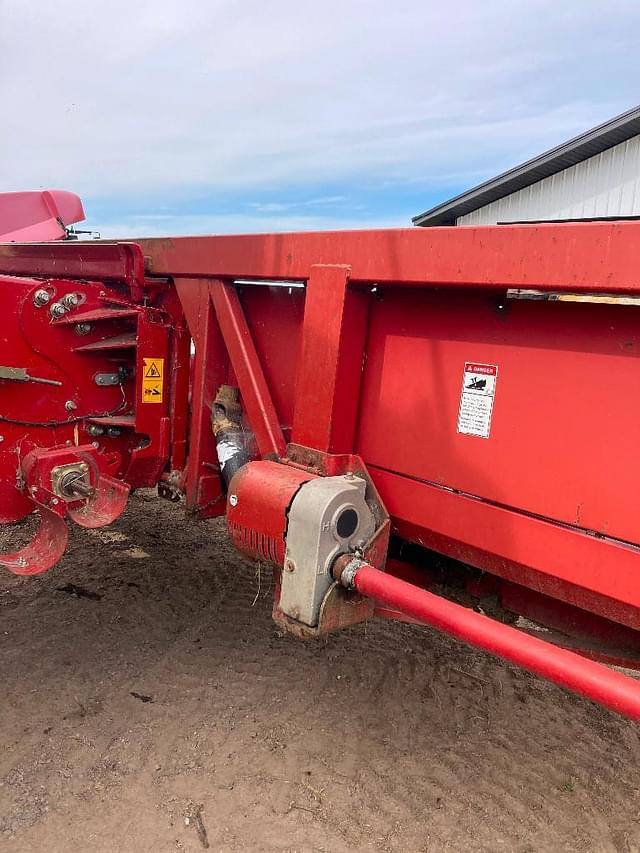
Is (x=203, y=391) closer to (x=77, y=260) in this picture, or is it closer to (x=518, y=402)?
(x=77, y=260)

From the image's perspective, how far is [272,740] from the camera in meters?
2.40

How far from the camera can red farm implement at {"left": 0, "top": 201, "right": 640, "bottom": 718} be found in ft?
4.64

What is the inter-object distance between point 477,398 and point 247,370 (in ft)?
2.85

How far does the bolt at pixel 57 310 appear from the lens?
7.29 ft

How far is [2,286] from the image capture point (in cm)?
207

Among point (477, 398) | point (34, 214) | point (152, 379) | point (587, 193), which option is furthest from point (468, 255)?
point (587, 193)

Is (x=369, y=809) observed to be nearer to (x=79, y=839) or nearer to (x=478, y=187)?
(x=79, y=839)

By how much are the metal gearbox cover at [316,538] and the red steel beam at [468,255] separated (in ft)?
1.90

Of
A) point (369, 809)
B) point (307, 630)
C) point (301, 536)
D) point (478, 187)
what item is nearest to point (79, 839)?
point (369, 809)

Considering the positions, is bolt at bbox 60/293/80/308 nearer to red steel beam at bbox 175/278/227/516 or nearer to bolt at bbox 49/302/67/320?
bolt at bbox 49/302/67/320

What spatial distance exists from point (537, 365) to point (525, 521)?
1.21ft

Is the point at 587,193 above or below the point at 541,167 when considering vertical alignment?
below

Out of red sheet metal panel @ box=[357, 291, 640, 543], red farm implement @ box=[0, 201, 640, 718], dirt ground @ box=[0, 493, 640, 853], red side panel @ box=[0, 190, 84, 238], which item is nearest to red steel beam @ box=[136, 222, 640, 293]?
red farm implement @ box=[0, 201, 640, 718]

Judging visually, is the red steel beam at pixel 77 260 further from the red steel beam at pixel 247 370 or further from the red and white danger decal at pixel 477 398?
the red and white danger decal at pixel 477 398
